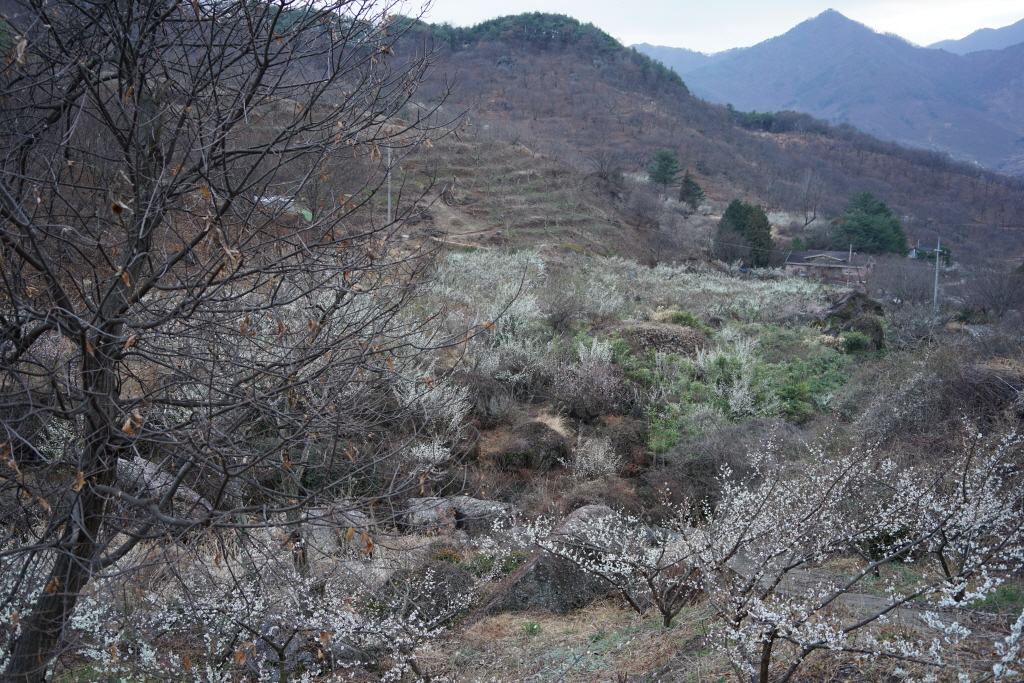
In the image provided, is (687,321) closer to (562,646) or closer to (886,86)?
(562,646)

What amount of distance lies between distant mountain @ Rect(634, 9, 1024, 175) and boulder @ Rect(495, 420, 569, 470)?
143 feet

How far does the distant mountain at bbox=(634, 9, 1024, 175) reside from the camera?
243 ft

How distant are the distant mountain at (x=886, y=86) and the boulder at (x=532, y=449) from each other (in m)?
43.6

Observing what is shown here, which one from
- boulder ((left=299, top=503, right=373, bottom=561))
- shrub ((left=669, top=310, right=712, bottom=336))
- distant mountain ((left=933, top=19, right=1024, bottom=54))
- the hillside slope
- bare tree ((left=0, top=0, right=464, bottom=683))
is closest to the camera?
boulder ((left=299, top=503, right=373, bottom=561))

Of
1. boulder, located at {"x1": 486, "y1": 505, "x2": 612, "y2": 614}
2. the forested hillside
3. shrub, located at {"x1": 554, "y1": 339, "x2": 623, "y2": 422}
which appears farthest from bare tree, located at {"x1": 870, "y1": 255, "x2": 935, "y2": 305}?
boulder, located at {"x1": 486, "y1": 505, "x2": 612, "y2": 614}

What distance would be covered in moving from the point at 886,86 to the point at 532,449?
493 ft

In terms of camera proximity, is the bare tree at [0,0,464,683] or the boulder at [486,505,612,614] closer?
the bare tree at [0,0,464,683]

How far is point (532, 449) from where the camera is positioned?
9.48 meters

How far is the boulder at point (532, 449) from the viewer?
9.36 meters

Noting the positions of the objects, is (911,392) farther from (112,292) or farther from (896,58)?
(896,58)

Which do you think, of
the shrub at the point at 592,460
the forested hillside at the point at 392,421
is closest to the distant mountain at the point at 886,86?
the forested hillside at the point at 392,421

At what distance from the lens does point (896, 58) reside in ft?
485

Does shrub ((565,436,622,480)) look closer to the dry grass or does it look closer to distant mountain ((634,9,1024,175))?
the dry grass

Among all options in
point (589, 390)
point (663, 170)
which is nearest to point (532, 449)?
point (589, 390)
